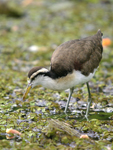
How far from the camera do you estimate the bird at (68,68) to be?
19.1ft

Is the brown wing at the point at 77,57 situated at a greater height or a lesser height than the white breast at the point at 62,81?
greater

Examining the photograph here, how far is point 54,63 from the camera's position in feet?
19.7

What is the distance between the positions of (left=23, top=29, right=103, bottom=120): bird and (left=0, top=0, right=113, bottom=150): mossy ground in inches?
20.6

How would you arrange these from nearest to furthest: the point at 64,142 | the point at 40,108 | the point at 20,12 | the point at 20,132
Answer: the point at 64,142, the point at 20,132, the point at 40,108, the point at 20,12

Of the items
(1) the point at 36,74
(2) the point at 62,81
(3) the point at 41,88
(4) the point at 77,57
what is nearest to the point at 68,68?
(2) the point at 62,81

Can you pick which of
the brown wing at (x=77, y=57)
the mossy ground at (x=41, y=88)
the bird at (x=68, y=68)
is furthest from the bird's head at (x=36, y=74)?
the mossy ground at (x=41, y=88)

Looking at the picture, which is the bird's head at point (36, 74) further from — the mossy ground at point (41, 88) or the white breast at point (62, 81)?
the mossy ground at point (41, 88)

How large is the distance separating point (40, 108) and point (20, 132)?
119cm

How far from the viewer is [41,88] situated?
8.03m

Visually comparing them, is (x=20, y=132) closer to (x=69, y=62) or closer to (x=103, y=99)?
(x=69, y=62)

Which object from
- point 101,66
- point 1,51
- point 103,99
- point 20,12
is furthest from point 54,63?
point 20,12

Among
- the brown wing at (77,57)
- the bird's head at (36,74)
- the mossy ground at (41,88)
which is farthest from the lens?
the brown wing at (77,57)

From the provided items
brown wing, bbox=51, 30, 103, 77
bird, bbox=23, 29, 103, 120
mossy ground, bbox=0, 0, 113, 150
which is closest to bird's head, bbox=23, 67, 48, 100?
bird, bbox=23, 29, 103, 120

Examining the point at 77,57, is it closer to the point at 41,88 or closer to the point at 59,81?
the point at 59,81
